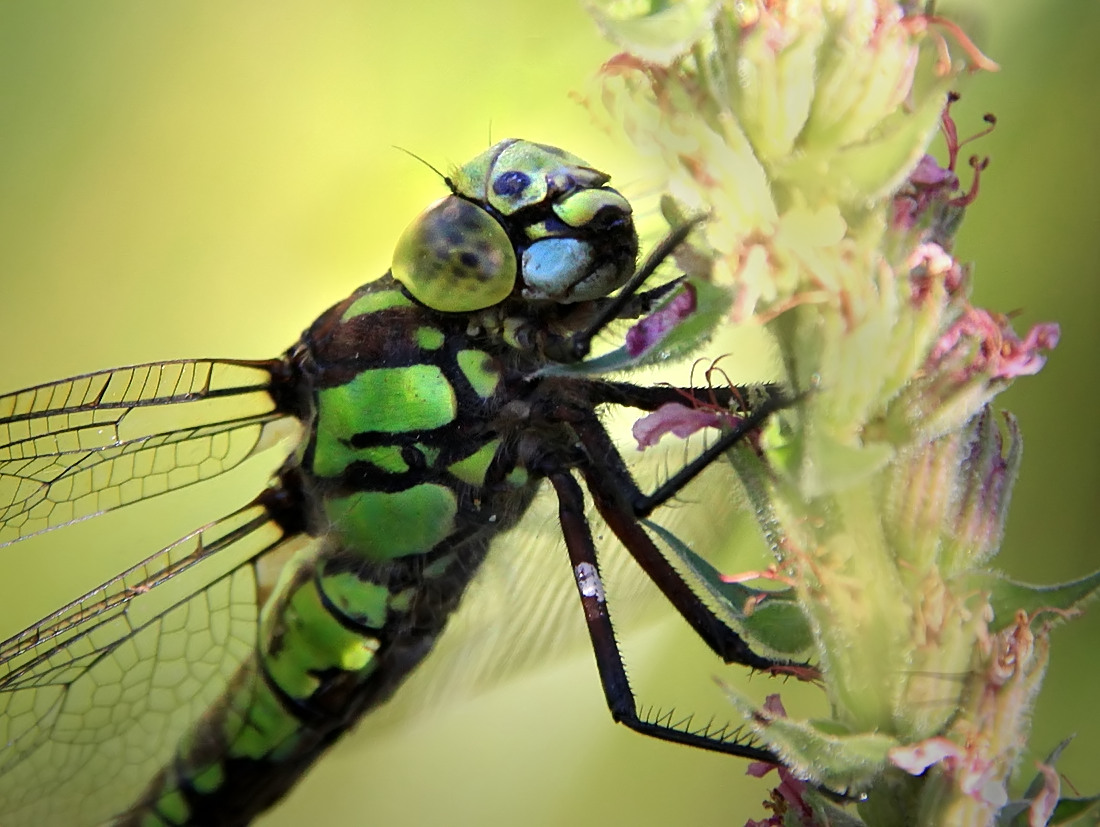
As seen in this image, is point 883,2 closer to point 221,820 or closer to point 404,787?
point 221,820

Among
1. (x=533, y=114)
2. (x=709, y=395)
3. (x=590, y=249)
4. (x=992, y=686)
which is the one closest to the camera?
(x=992, y=686)

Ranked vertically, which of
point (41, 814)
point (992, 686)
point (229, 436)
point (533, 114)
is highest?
point (533, 114)

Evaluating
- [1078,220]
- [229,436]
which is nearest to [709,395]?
[229,436]

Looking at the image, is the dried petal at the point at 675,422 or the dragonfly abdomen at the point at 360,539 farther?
the dragonfly abdomen at the point at 360,539

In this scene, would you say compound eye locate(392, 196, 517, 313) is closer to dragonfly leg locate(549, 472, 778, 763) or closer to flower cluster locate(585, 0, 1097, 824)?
dragonfly leg locate(549, 472, 778, 763)

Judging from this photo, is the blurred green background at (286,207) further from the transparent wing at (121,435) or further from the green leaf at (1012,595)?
the green leaf at (1012,595)

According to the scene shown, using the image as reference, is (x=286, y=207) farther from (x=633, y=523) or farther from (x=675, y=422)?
(x=675, y=422)

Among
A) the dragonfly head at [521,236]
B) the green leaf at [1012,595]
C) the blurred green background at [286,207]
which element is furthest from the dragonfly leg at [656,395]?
the blurred green background at [286,207]
